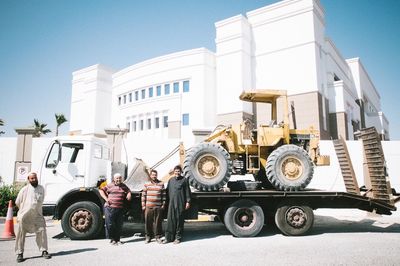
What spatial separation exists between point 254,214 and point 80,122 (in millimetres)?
38416

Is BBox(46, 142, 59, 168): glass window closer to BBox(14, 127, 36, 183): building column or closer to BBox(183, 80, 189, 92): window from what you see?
BBox(14, 127, 36, 183): building column

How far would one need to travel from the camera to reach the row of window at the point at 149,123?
30028 millimetres

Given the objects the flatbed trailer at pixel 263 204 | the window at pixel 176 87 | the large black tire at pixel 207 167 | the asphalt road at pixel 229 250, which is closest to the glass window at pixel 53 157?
the asphalt road at pixel 229 250

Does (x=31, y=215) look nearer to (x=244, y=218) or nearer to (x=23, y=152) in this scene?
(x=244, y=218)

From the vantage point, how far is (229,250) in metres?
5.77

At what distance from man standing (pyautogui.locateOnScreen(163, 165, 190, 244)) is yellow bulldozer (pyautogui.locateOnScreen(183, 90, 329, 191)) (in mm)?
618

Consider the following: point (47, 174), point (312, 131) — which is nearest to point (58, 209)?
point (47, 174)

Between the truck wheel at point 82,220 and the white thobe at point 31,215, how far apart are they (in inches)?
50.1

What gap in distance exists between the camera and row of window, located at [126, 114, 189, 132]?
3003cm

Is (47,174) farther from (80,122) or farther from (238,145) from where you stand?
(80,122)

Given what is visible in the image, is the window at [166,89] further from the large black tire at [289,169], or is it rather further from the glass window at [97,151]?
the large black tire at [289,169]

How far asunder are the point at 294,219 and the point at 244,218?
134cm

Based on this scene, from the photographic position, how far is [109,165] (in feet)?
25.9

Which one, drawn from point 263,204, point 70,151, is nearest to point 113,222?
point 70,151
